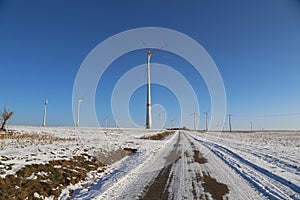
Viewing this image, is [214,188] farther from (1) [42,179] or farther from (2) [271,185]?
(1) [42,179]

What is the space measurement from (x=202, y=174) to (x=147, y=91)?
148 feet

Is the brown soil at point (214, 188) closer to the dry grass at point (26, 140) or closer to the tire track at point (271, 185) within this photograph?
the tire track at point (271, 185)

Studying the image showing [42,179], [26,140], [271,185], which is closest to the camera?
[42,179]

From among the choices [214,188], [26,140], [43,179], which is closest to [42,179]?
Answer: [43,179]

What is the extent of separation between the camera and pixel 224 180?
6.94m

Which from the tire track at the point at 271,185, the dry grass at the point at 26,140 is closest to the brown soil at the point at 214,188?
the tire track at the point at 271,185

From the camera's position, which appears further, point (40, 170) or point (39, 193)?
point (40, 170)

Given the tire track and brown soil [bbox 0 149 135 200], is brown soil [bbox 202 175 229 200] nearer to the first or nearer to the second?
the tire track

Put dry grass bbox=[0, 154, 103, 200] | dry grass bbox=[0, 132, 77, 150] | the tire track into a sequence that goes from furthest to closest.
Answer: dry grass bbox=[0, 132, 77, 150]
the tire track
dry grass bbox=[0, 154, 103, 200]

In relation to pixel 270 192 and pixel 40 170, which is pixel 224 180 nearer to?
pixel 270 192

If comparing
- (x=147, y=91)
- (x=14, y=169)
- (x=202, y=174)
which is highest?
(x=147, y=91)

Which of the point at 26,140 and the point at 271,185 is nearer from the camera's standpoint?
the point at 271,185

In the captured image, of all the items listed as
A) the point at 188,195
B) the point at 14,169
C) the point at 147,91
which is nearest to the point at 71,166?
the point at 14,169

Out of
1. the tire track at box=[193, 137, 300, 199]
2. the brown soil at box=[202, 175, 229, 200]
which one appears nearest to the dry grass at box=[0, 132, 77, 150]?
the brown soil at box=[202, 175, 229, 200]
